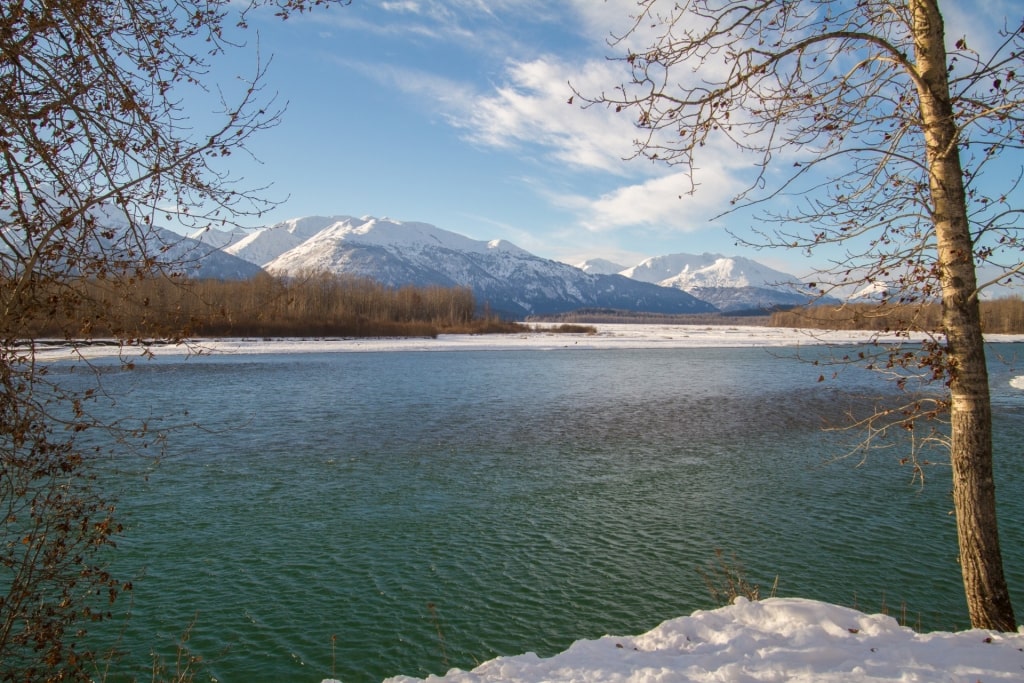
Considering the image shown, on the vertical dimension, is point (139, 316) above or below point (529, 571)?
above

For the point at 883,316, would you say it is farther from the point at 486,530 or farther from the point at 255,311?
the point at 486,530

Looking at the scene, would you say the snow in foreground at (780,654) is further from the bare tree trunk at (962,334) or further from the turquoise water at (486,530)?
the turquoise water at (486,530)

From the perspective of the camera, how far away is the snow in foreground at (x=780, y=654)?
219 inches

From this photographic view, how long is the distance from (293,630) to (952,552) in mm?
11124

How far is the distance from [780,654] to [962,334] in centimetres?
374

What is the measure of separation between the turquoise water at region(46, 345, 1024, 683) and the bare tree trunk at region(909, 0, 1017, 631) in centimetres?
229

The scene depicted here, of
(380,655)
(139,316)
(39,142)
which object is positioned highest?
(39,142)

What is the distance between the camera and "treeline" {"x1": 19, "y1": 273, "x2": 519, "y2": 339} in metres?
5.79

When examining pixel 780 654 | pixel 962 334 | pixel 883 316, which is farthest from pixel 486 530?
pixel 962 334

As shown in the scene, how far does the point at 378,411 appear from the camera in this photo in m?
27.7

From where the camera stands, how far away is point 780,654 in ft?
19.9

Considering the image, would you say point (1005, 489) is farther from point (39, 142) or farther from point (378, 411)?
point (378, 411)

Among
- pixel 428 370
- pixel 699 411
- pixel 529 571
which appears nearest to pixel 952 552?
pixel 529 571

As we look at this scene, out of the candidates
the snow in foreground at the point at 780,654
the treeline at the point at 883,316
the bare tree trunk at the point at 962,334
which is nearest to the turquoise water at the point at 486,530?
the treeline at the point at 883,316
